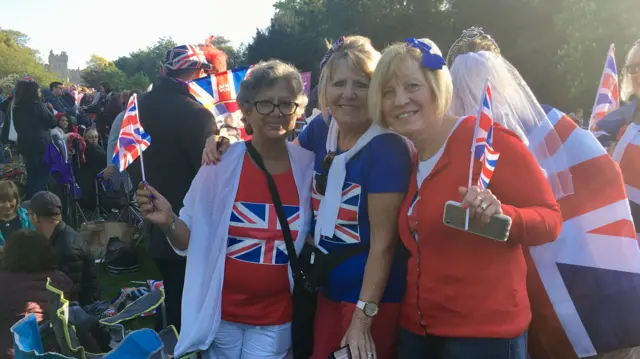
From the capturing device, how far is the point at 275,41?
33781mm

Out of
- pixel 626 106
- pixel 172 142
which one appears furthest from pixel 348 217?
pixel 626 106

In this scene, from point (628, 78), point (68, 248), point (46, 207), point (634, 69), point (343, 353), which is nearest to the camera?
point (343, 353)

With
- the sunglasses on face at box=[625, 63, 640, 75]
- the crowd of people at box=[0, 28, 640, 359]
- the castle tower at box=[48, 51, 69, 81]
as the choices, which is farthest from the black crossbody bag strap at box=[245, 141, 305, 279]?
the castle tower at box=[48, 51, 69, 81]

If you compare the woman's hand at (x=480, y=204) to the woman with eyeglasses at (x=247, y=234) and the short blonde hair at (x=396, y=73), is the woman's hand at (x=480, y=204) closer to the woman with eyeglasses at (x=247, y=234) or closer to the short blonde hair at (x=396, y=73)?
the short blonde hair at (x=396, y=73)

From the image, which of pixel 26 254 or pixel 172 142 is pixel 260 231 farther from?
pixel 26 254

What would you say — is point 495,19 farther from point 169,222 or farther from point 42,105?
point 169,222

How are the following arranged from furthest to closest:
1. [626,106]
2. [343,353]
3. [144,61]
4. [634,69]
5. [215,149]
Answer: [144,61]
[626,106]
[634,69]
[215,149]
[343,353]

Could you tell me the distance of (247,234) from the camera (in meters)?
2.16

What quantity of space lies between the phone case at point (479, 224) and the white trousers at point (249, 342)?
959 millimetres

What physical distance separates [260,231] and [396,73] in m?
0.85

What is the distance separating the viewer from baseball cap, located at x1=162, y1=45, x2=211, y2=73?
128 inches

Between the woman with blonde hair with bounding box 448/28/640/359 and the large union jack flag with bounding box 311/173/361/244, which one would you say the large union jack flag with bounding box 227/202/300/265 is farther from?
the woman with blonde hair with bounding box 448/28/640/359

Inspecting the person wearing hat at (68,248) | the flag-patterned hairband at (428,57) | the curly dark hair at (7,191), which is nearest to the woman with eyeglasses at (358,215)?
the flag-patterned hairband at (428,57)

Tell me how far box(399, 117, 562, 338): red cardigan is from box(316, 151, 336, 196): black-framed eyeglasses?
420 mm
